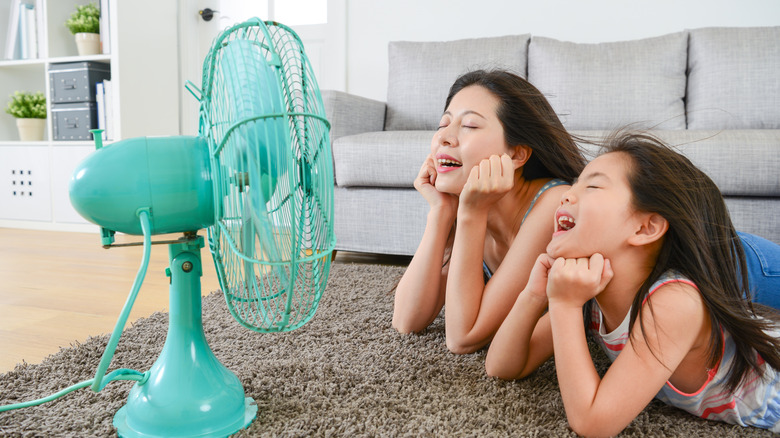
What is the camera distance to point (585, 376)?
792 millimetres

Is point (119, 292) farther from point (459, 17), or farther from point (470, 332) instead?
point (459, 17)

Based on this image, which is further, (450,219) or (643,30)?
(643,30)

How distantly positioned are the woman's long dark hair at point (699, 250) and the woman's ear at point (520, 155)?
0.87 ft

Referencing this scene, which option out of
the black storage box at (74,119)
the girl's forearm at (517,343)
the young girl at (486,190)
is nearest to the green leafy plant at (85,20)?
the black storage box at (74,119)

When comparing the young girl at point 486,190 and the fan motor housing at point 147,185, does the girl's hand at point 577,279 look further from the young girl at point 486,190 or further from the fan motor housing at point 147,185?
the fan motor housing at point 147,185

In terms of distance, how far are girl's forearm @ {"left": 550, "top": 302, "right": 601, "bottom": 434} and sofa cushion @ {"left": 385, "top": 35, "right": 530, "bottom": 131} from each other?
6.28 ft

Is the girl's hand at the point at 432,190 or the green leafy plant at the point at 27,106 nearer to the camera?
the girl's hand at the point at 432,190

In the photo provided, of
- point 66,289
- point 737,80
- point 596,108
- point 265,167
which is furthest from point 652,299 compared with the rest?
point 737,80

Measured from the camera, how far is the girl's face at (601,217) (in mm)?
821

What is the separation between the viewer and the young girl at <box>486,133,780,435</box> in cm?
78

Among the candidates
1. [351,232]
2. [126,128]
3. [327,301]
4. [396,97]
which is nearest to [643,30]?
[396,97]

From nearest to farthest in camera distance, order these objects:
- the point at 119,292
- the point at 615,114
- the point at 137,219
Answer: the point at 137,219, the point at 119,292, the point at 615,114

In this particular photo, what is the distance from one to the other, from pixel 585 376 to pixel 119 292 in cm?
142

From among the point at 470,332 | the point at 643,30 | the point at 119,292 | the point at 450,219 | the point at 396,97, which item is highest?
the point at 643,30
